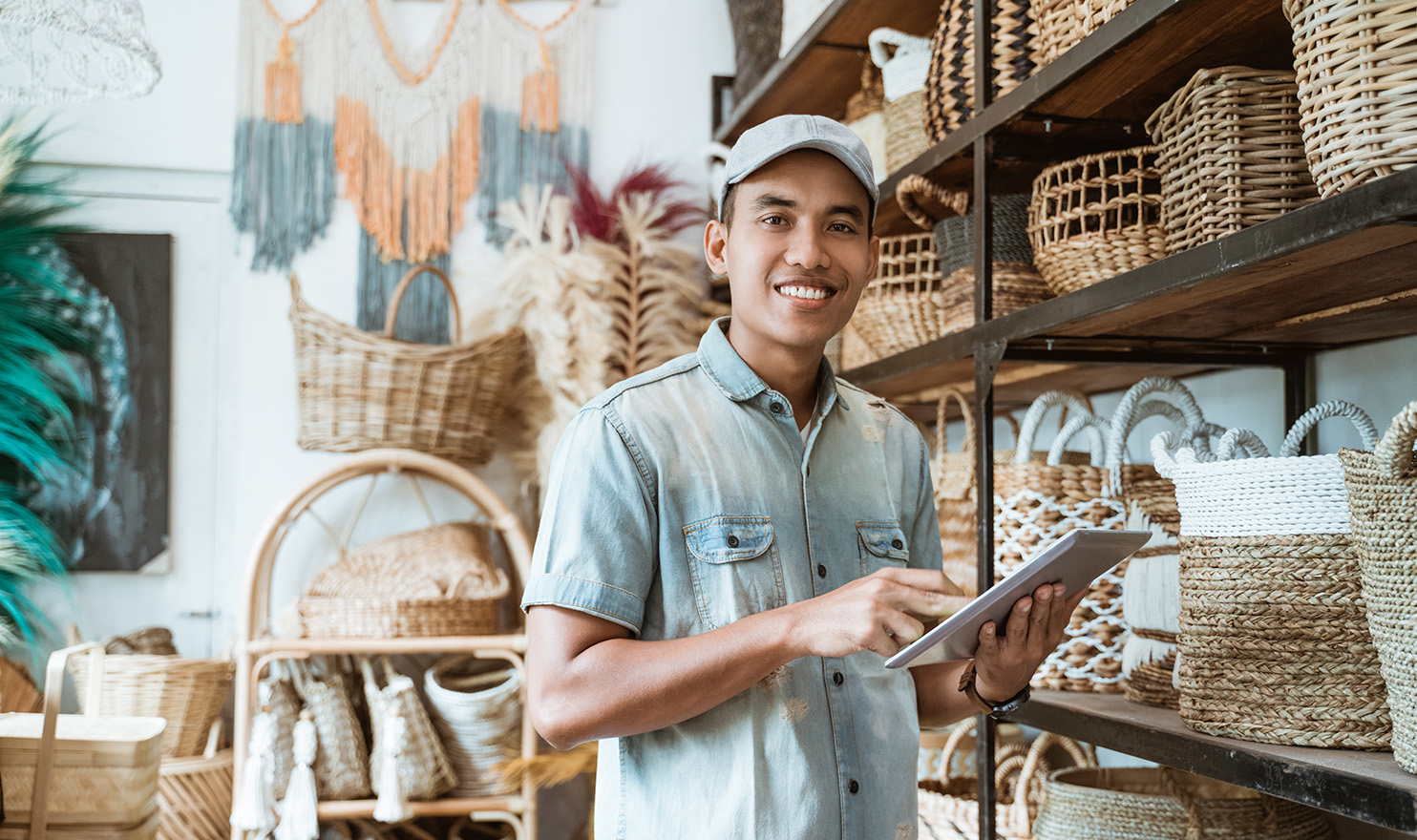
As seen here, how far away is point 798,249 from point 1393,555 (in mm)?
669

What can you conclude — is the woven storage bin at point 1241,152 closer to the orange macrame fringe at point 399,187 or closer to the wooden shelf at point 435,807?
the wooden shelf at point 435,807

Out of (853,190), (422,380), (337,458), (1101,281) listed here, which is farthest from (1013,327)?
(337,458)

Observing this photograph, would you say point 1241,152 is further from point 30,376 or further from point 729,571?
point 30,376

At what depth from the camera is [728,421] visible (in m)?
1.23

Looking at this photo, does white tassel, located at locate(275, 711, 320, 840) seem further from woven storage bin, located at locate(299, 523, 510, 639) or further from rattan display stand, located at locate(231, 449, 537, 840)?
woven storage bin, located at locate(299, 523, 510, 639)

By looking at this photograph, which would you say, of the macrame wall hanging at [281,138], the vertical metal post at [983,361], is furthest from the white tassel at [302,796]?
the vertical metal post at [983,361]

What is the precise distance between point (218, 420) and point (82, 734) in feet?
4.91

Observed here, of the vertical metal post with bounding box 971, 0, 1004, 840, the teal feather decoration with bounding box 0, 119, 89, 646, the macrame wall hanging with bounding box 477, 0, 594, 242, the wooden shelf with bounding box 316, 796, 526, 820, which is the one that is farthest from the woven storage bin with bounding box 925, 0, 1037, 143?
the teal feather decoration with bounding box 0, 119, 89, 646

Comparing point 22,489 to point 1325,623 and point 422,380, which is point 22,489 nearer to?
point 422,380

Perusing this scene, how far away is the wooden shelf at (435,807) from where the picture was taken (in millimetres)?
2791

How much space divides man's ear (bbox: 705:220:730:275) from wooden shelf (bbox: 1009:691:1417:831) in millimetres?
825

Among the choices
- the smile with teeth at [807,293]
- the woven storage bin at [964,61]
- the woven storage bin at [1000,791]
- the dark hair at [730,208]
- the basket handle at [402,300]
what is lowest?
the woven storage bin at [1000,791]

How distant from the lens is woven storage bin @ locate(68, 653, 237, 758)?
2.79m

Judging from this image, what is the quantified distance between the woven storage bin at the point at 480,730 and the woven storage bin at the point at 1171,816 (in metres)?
1.49
